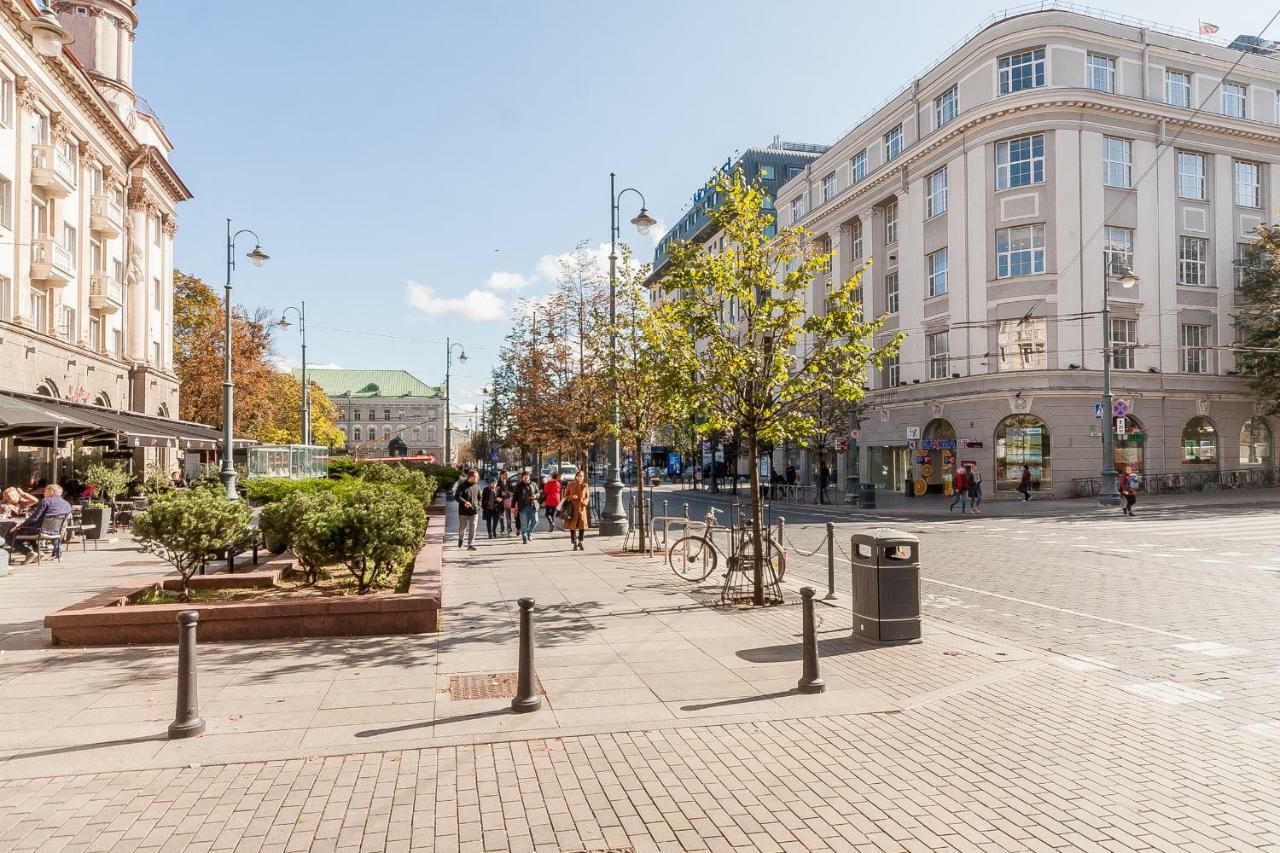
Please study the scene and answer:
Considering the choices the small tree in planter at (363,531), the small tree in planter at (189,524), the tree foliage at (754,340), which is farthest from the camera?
the tree foliage at (754,340)

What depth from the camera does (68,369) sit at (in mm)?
31094

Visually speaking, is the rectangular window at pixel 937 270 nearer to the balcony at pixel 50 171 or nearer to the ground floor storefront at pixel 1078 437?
the ground floor storefront at pixel 1078 437

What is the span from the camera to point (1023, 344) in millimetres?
35969

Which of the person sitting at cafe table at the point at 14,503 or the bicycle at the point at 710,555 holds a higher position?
the person sitting at cafe table at the point at 14,503

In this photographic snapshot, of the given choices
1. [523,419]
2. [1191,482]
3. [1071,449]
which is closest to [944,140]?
[1071,449]

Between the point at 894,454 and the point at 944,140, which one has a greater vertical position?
the point at 944,140

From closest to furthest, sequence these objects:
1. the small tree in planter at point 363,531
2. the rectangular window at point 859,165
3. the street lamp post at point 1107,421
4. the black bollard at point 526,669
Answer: the black bollard at point 526,669 < the small tree in planter at point 363,531 < the street lamp post at point 1107,421 < the rectangular window at point 859,165

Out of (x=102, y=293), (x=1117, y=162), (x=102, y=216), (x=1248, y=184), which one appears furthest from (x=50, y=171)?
(x=1248, y=184)

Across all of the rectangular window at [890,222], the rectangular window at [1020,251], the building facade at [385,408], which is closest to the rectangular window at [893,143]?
the rectangular window at [890,222]

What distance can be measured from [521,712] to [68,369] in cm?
3194

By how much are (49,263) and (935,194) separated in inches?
1434

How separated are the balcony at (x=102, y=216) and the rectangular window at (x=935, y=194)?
36.5 metres

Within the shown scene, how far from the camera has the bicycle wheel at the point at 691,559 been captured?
13.3 m

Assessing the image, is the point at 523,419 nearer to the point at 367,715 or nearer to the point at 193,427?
the point at 193,427
